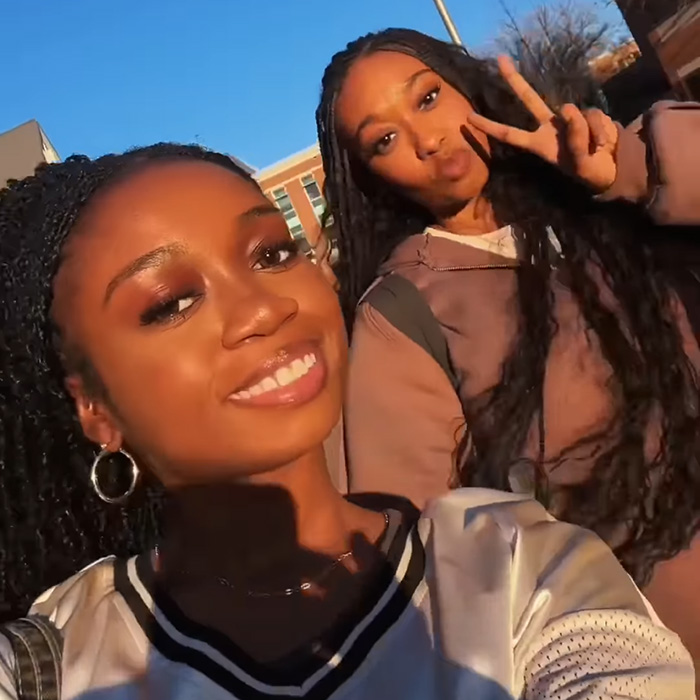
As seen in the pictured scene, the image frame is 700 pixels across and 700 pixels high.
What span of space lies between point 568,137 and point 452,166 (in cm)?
30

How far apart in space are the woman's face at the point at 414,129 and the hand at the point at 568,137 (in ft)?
0.27

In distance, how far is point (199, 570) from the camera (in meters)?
1.52

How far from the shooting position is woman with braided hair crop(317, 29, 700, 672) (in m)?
1.90

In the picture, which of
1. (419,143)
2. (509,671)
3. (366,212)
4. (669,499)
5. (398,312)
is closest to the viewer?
(509,671)

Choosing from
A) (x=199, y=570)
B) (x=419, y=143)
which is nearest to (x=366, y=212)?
(x=419, y=143)

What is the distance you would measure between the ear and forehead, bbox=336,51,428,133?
117 centimetres

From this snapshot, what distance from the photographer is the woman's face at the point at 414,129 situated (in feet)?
7.45

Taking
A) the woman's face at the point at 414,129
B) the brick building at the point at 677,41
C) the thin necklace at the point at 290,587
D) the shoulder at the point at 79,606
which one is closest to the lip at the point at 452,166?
the woman's face at the point at 414,129

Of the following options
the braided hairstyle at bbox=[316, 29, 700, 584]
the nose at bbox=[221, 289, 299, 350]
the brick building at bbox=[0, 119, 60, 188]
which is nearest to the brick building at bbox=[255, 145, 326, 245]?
the brick building at bbox=[0, 119, 60, 188]

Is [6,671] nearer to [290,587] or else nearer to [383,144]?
[290,587]

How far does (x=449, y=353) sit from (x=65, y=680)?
110cm

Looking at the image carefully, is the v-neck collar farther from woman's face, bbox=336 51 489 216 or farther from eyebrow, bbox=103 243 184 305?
woman's face, bbox=336 51 489 216

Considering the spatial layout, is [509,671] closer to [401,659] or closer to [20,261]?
[401,659]

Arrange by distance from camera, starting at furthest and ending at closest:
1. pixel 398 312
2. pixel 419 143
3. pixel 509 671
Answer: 1. pixel 419 143
2. pixel 398 312
3. pixel 509 671
